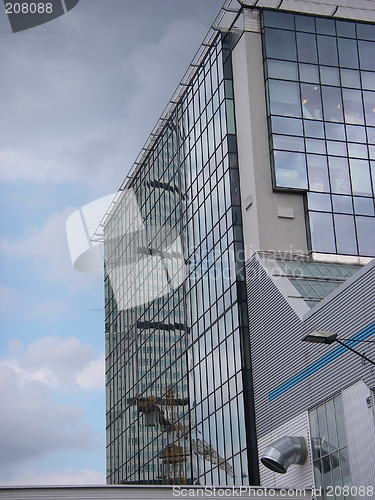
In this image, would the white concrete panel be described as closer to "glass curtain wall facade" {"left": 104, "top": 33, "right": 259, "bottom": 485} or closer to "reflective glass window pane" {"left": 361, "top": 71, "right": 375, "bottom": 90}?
"glass curtain wall facade" {"left": 104, "top": 33, "right": 259, "bottom": 485}

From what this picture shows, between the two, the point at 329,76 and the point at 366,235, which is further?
the point at 329,76

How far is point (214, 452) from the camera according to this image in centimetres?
4669

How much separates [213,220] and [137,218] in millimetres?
22581

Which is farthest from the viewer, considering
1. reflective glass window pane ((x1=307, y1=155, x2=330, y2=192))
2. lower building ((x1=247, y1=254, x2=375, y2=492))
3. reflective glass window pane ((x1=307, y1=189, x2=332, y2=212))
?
reflective glass window pane ((x1=307, y1=155, x2=330, y2=192))

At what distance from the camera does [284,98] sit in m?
46.8

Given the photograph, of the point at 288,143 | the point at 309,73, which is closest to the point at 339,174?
the point at 288,143

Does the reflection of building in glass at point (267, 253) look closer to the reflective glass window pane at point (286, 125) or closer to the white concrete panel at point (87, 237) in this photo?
the reflective glass window pane at point (286, 125)

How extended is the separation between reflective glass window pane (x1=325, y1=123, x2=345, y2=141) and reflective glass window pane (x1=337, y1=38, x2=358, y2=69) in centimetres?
474

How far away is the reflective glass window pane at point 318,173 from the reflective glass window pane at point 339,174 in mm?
449

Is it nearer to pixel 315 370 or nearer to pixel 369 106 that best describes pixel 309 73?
pixel 369 106

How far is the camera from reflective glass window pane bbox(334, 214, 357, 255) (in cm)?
4409

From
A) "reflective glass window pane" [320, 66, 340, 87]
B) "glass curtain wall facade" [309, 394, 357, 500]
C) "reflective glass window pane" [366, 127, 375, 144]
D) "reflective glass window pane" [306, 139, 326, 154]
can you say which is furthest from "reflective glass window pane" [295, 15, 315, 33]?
"glass curtain wall facade" [309, 394, 357, 500]

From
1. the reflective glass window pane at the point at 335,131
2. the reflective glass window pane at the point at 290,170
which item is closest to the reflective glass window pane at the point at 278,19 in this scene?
the reflective glass window pane at the point at 335,131

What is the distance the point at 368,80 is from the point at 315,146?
6979 mm
